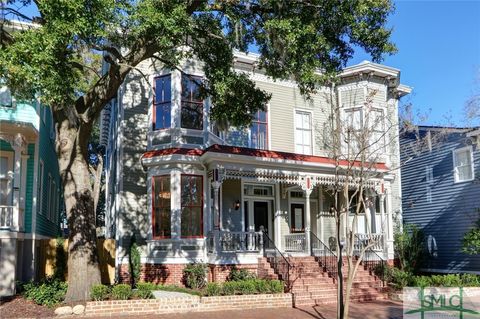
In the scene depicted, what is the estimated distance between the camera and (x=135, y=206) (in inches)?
671

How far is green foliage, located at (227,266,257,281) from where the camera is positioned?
15.5 meters

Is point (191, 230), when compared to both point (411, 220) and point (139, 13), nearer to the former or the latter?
point (139, 13)

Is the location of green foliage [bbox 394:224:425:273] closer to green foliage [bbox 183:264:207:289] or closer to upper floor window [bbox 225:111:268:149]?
upper floor window [bbox 225:111:268:149]

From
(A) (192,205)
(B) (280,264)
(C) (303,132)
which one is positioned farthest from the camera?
(C) (303,132)

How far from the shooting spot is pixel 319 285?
49.2 ft

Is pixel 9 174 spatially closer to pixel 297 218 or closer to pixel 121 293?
pixel 121 293

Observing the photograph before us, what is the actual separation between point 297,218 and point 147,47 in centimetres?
1079

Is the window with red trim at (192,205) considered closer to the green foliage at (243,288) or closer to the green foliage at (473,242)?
the green foliage at (243,288)

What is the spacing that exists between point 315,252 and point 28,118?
1136 cm

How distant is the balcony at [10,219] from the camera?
13.9m

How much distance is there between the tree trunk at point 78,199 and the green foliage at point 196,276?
3638 mm

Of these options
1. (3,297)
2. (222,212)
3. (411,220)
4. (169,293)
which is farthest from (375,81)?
(3,297)

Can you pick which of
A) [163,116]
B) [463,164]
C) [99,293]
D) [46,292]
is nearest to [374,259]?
[463,164]

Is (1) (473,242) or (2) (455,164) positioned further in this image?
(2) (455,164)
